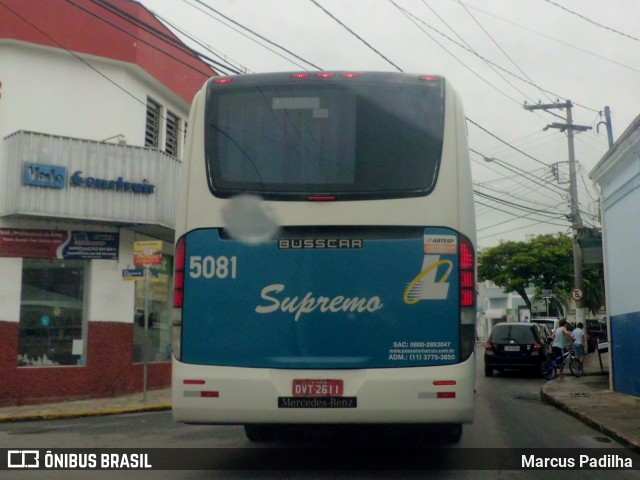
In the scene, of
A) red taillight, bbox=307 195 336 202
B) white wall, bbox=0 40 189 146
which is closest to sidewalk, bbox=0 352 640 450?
red taillight, bbox=307 195 336 202

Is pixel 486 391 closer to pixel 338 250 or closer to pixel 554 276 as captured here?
pixel 338 250

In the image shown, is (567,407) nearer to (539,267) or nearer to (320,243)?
(320,243)

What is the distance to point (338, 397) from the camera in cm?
690

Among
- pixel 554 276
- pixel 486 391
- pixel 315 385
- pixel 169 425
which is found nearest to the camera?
pixel 315 385

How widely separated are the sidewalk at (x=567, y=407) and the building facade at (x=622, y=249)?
0.68 metres

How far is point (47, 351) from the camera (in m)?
16.3

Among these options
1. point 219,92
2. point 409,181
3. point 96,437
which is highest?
point 219,92

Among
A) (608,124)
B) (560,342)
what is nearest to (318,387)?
(560,342)

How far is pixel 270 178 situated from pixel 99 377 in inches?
436

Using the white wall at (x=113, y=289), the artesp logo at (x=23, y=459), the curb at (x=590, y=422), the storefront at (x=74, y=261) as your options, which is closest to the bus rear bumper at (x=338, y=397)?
the artesp logo at (x=23, y=459)

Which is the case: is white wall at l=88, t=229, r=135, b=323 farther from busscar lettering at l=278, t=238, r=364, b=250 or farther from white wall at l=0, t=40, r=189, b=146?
busscar lettering at l=278, t=238, r=364, b=250

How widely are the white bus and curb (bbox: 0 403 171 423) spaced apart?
8009 millimetres

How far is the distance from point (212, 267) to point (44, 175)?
9.66 m

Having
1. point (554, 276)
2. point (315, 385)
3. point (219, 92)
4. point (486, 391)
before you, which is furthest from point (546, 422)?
point (554, 276)
